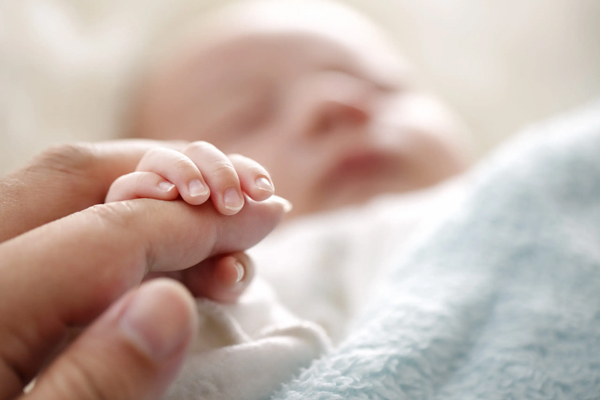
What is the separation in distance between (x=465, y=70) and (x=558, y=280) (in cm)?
127

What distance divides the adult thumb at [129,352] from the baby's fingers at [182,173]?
3.7 inches

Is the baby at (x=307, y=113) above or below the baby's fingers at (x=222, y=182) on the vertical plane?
above

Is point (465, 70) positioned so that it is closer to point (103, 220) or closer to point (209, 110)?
point (209, 110)

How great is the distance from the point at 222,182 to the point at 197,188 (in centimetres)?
2

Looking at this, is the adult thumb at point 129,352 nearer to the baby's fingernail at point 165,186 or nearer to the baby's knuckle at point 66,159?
the baby's fingernail at point 165,186

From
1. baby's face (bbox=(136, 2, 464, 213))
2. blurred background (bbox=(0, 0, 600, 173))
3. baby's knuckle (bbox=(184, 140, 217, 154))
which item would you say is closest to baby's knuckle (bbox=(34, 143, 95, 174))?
baby's knuckle (bbox=(184, 140, 217, 154))

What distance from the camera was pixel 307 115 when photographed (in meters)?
0.98

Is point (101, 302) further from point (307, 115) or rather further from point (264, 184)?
point (307, 115)

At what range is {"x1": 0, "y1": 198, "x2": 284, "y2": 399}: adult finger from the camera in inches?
11.1

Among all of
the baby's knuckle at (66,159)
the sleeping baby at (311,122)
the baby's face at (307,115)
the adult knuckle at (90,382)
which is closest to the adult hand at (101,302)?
the adult knuckle at (90,382)

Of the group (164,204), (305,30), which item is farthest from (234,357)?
(305,30)

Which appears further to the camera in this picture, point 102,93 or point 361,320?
point 102,93

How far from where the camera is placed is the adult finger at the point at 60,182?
0.40 meters

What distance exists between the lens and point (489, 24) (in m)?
1.62
